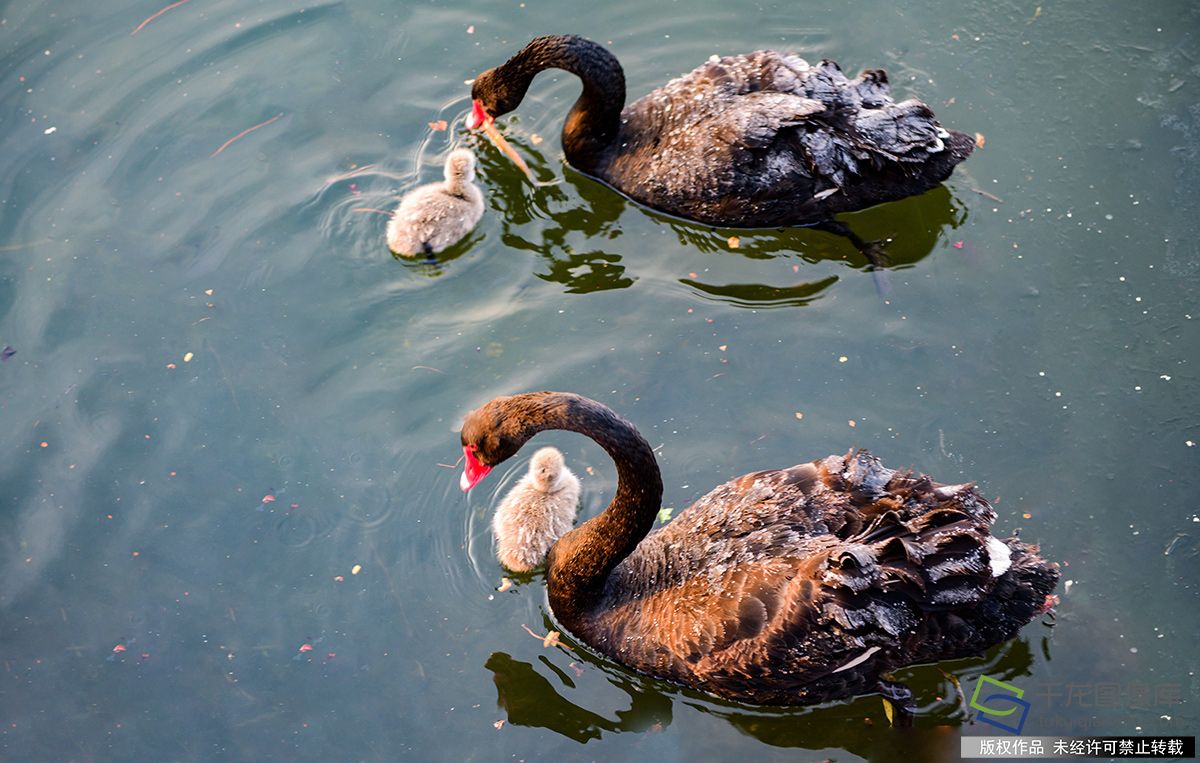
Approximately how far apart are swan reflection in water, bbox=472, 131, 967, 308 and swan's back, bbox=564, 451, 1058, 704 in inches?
76.0

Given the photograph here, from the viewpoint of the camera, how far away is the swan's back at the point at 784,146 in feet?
21.7

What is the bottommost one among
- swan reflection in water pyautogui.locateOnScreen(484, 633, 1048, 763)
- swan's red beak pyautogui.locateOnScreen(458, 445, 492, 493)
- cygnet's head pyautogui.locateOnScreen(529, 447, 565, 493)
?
swan reflection in water pyautogui.locateOnScreen(484, 633, 1048, 763)

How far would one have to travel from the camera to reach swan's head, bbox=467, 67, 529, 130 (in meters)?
7.23

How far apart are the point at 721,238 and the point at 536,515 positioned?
2.43m

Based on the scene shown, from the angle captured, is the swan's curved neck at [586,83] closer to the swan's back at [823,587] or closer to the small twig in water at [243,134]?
the small twig in water at [243,134]

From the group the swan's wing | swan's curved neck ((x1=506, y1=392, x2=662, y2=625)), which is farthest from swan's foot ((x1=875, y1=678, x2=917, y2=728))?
the swan's wing

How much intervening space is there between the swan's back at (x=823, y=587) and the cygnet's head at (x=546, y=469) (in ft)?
2.32

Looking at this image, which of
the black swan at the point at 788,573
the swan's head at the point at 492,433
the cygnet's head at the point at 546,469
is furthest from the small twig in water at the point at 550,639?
the swan's head at the point at 492,433

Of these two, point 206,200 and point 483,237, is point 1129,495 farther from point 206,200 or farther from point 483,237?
→ point 206,200

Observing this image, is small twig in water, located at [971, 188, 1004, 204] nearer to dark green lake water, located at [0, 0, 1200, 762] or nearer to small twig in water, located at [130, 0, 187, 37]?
dark green lake water, located at [0, 0, 1200, 762]

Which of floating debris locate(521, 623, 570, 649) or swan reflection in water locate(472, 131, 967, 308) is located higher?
swan reflection in water locate(472, 131, 967, 308)

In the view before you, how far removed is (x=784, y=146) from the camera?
21.9 ft

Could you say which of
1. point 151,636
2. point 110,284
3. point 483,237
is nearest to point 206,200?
point 110,284

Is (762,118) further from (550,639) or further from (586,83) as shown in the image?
(550,639)
